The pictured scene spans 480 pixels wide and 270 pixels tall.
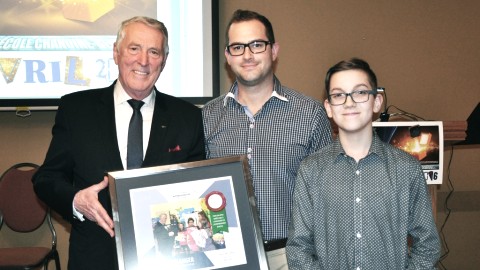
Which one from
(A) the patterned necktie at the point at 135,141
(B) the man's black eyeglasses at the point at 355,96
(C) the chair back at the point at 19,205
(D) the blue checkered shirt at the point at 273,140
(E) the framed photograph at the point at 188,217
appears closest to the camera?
(E) the framed photograph at the point at 188,217

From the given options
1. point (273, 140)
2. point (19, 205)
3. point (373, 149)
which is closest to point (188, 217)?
point (273, 140)

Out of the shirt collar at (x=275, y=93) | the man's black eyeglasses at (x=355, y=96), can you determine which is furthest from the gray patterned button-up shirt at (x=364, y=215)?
the shirt collar at (x=275, y=93)

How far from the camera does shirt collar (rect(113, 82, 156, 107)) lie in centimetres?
256

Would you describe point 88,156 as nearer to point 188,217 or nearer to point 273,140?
point 188,217

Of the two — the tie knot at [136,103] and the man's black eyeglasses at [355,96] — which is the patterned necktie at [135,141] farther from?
the man's black eyeglasses at [355,96]

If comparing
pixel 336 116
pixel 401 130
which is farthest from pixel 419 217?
pixel 401 130

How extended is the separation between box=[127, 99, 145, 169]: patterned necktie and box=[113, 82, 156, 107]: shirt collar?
0.08 meters

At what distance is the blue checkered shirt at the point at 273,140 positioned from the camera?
2656mm

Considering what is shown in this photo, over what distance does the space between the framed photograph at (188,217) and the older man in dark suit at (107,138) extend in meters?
0.18

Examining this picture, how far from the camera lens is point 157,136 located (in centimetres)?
248

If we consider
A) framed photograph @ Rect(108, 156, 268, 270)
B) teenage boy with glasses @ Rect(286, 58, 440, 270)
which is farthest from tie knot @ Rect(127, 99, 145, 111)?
teenage boy with glasses @ Rect(286, 58, 440, 270)

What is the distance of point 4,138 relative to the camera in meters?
4.75

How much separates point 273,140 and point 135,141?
708 millimetres

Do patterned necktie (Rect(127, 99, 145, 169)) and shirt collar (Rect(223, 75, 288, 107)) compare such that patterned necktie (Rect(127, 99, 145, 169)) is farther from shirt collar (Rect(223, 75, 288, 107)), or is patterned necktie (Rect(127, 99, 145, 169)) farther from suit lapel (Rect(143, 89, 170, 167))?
shirt collar (Rect(223, 75, 288, 107))
